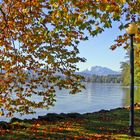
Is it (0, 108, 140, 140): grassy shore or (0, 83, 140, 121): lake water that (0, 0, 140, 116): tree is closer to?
(0, 108, 140, 140): grassy shore

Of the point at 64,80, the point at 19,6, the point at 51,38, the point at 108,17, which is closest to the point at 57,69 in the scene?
the point at 64,80

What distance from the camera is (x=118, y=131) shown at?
1608 cm

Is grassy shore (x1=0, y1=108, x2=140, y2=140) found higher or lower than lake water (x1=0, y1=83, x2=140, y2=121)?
lower

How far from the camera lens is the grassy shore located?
46.5 feet

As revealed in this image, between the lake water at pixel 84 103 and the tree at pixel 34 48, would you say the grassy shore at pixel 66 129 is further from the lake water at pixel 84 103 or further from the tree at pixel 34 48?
the lake water at pixel 84 103

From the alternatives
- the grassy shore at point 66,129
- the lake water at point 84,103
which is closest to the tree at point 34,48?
the grassy shore at point 66,129

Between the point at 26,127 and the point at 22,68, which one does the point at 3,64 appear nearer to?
the point at 22,68

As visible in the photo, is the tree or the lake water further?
the lake water

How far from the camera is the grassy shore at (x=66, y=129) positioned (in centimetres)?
1416

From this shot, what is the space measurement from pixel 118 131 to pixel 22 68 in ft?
16.1

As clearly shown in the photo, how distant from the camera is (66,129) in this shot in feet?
52.4

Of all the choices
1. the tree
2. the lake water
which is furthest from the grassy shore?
the lake water

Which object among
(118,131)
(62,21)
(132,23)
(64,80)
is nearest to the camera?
(62,21)

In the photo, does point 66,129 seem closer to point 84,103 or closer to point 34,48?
point 34,48
